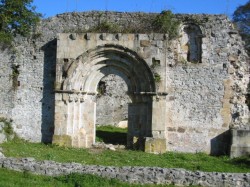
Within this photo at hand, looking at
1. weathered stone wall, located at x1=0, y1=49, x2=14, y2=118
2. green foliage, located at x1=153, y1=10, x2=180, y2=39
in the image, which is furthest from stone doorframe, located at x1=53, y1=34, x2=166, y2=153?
weathered stone wall, located at x1=0, y1=49, x2=14, y2=118

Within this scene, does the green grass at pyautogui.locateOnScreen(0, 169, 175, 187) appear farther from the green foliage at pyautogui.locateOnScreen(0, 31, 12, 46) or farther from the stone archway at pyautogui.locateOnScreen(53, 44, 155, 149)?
the green foliage at pyautogui.locateOnScreen(0, 31, 12, 46)

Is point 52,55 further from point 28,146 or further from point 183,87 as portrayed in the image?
point 183,87

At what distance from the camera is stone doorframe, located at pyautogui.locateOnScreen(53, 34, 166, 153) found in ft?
44.8

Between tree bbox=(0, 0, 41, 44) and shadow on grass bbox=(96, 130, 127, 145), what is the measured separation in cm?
481

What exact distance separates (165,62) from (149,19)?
1.80 m

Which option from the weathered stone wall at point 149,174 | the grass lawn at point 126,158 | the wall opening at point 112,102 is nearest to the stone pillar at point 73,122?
the grass lawn at point 126,158

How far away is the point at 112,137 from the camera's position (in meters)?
16.5

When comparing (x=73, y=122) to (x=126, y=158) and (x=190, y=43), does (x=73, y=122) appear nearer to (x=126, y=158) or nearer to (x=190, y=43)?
(x=126, y=158)

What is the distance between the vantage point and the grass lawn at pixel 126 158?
10.8 metres

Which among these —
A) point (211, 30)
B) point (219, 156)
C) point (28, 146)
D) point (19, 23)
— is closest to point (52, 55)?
point (19, 23)

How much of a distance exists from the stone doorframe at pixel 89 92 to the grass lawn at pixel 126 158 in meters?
0.83

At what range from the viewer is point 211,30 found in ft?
45.4

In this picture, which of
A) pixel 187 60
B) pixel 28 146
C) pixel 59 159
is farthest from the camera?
pixel 187 60

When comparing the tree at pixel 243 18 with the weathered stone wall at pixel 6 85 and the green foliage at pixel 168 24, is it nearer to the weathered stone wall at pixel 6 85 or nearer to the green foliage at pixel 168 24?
the green foliage at pixel 168 24
